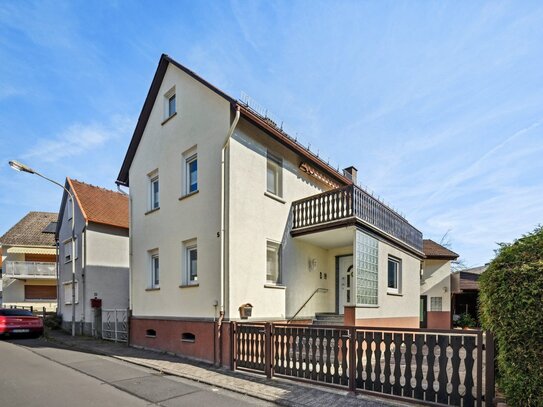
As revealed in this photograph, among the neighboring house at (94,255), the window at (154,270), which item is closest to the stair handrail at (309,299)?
the window at (154,270)

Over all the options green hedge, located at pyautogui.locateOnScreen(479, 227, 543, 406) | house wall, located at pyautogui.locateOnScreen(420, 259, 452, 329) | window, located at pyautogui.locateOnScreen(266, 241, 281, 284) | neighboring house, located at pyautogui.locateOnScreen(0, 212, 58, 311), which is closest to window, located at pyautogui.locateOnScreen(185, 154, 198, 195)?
window, located at pyautogui.locateOnScreen(266, 241, 281, 284)

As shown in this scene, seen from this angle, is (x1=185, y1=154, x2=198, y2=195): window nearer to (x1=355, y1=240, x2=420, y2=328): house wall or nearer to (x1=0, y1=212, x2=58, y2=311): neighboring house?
(x1=355, y1=240, x2=420, y2=328): house wall

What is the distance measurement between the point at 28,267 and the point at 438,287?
31.5 metres

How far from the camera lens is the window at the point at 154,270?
12.9m

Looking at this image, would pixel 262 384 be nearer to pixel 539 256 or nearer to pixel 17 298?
pixel 539 256

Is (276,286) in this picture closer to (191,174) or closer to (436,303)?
(191,174)

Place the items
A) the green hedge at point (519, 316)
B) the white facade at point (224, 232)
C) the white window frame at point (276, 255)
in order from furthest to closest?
the white window frame at point (276, 255) < the white facade at point (224, 232) < the green hedge at point (519, 316)

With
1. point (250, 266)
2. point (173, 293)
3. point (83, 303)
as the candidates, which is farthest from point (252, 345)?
point (83, 303)

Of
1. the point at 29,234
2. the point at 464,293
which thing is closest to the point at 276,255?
the point at 464,293

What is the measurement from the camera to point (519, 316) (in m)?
4.63

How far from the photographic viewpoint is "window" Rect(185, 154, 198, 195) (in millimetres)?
11578

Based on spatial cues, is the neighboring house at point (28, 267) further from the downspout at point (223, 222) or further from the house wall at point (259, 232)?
the downspout at point (223, 222)

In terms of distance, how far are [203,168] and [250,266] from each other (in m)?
3.40

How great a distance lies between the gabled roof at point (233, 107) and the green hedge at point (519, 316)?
7534mm
